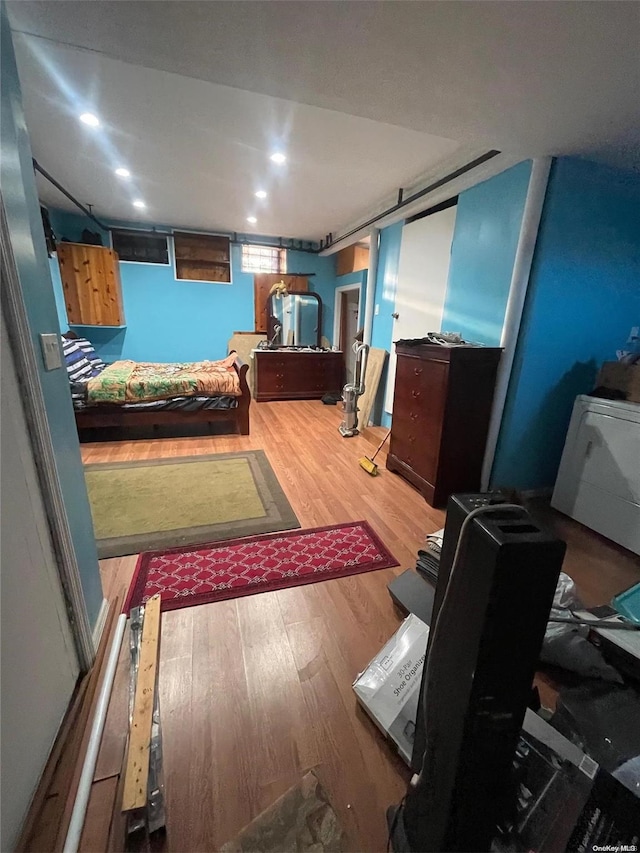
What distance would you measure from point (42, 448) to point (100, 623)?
2.71 ft

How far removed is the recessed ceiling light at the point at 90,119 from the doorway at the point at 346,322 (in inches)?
162

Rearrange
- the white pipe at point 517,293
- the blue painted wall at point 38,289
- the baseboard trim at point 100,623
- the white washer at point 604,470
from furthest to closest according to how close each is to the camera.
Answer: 1. the white pipe at point 517,293
2. the white washer at point 604,470
3. the baseboard trim at point 100,623
4. the blue painted wall at point 38,289

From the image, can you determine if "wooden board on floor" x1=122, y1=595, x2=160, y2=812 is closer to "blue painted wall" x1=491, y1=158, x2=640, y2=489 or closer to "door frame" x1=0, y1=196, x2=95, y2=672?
"door frame" x1=0, y1=196, x2=95, y2=672

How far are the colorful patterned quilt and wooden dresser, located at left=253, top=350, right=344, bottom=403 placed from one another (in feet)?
4.36

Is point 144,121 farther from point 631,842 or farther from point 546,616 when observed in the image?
point 631,842

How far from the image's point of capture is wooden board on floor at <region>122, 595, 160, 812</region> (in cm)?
85

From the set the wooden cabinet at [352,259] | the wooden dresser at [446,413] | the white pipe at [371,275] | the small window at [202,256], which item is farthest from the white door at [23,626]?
the small window at [202,256]

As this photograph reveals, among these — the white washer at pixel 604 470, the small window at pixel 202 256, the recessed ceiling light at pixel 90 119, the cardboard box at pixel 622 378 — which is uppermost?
the recessed ceiling light at pixel 90 119

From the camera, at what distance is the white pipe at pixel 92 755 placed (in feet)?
2.73

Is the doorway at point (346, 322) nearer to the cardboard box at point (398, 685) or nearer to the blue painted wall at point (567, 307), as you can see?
the blue painted wall at point (567, 307)

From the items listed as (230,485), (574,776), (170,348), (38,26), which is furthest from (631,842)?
(170,348)

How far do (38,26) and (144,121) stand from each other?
1245 mm

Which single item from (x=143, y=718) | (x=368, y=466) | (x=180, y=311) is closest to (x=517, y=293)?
(x=368, y=466)

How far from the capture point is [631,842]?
0.77 meters
